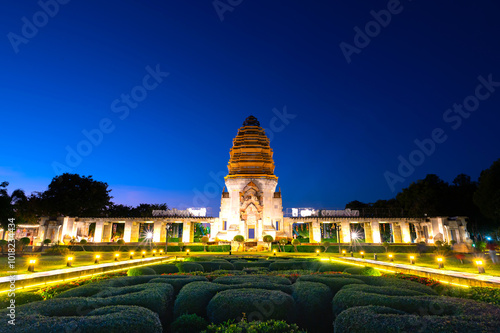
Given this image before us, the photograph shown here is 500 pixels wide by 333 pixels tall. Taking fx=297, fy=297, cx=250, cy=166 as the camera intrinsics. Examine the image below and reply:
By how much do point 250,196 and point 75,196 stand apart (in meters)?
38.1

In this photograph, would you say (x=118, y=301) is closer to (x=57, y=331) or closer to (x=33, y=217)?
(x=57, y=331)

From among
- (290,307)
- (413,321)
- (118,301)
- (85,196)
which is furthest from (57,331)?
(85,196)

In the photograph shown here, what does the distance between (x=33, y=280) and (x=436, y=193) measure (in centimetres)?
6964

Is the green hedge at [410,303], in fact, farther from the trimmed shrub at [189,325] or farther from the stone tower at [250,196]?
the stone tower at [250,196]

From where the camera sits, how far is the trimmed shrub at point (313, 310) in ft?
27.8

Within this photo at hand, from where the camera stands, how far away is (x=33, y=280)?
11.1 m

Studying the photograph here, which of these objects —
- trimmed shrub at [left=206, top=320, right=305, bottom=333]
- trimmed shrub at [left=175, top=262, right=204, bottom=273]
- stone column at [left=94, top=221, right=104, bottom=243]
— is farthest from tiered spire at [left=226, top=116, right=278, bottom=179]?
trimmed shrub at [left=206, top=320, right=305, bottom=333]

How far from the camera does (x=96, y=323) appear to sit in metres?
5.43

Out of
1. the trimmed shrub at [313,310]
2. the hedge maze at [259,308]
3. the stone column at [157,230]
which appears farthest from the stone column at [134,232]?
the trimmed shrub at [313,310]

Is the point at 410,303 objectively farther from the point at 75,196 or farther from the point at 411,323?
the point at 75,196

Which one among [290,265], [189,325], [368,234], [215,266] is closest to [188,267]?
[215,266]

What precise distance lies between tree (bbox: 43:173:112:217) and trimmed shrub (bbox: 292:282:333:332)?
64.4 m

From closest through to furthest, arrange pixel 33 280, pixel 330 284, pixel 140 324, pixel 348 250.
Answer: pixel 140 324
pixel 330 284
pixel 33 280
pixel 348 250

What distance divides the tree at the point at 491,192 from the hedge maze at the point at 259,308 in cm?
4598
